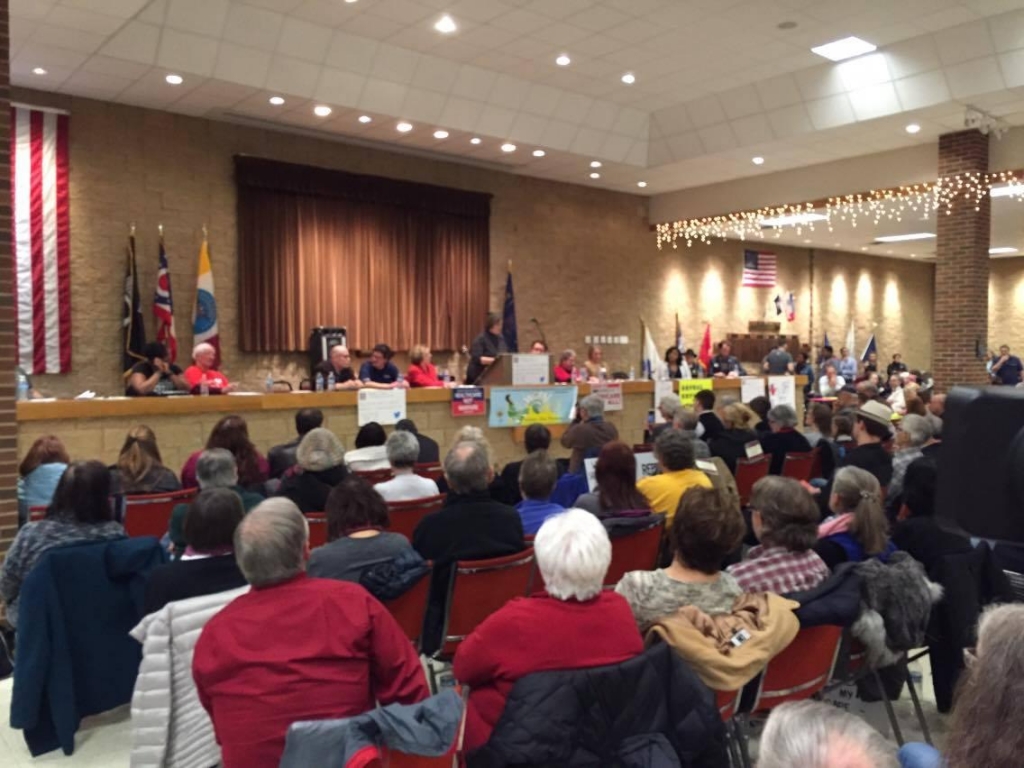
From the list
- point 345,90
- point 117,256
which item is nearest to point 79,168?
point 117,256

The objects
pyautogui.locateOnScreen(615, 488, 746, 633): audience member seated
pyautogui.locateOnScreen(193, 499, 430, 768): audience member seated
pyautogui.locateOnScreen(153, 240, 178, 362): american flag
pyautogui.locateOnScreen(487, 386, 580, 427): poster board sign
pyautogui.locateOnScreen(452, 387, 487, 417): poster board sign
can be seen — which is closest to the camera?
pyautogui.locateOnScreen(193, 499, 430, 768): audience member seated

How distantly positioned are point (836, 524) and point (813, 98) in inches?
314

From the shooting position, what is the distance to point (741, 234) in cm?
1585

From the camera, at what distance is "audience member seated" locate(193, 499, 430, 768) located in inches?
73.1

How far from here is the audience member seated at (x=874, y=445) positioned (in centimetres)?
457

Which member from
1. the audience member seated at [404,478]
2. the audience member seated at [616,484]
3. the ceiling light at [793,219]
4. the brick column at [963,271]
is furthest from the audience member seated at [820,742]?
the ceiling light at [793,219]

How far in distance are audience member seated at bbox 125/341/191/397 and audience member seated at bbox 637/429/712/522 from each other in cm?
432

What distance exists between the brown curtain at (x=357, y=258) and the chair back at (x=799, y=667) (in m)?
8.36

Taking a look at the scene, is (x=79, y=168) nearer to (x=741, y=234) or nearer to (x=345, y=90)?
(x=345, y=90)

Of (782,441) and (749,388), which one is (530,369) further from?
(749,388)

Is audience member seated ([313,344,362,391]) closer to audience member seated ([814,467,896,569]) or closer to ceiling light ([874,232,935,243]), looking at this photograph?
audience member seated ([814,467,896,569])

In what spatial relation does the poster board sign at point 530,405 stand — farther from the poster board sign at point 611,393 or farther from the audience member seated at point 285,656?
the audience member seated at point 285,656

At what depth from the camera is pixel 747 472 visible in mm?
5566

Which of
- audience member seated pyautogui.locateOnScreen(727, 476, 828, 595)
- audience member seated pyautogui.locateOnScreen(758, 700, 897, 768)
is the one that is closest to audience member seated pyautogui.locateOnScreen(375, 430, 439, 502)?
audience member seated pyautogui.locateOnScreen(727, 476, 828, 595)
